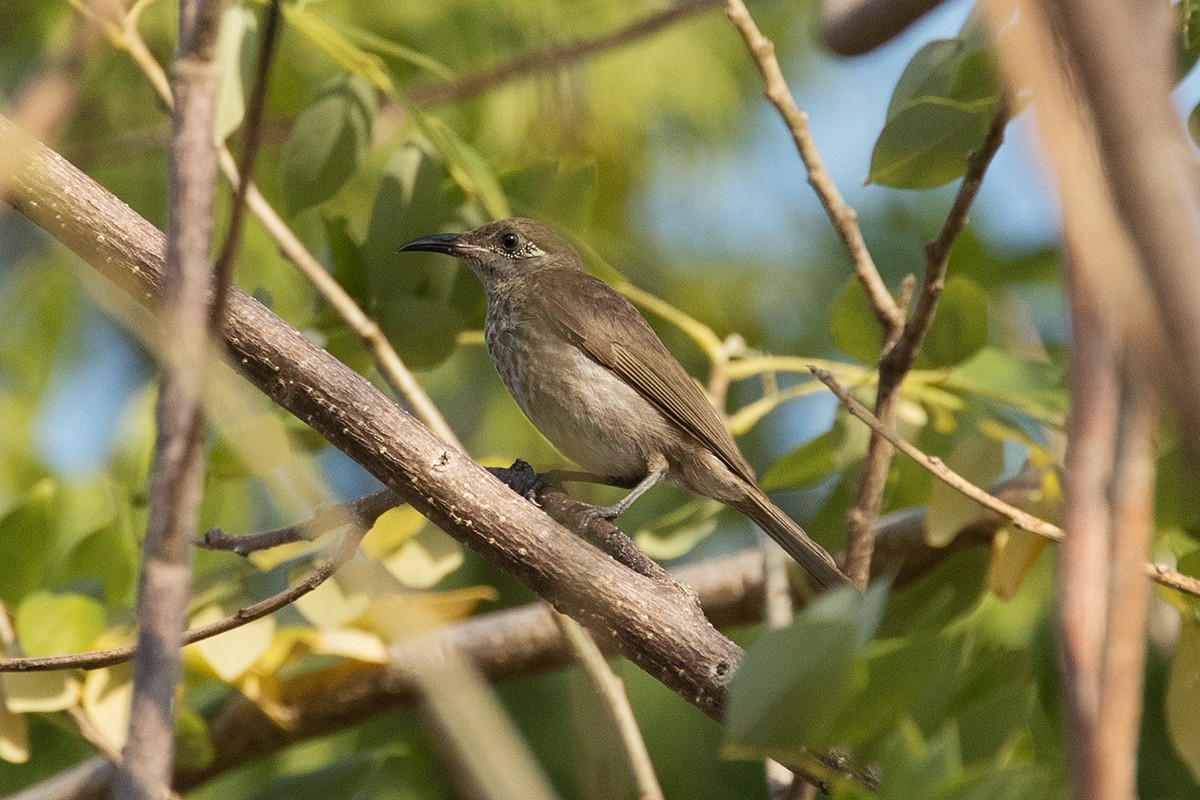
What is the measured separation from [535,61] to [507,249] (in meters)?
0.61

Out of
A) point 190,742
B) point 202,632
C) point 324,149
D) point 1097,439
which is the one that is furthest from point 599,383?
point 1097,439

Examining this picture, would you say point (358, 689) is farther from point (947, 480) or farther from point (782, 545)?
point (947, 480)

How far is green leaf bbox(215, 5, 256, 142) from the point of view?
9.20ft

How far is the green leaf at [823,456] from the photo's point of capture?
10.8 feet

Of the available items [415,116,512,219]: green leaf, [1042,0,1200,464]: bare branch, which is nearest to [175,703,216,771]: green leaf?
[415,116,512,219]: green leaf

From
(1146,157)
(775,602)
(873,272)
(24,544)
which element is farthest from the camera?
(775,602)

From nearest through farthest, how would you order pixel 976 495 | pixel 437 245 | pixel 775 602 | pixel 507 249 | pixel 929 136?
pixel 976 495 < pixel 929 136 < pixel 775 602 < pixel 437 245 < pixel 507 249

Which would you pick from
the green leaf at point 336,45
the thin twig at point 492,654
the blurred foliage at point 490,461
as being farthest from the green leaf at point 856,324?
the green leaf at point 336,45

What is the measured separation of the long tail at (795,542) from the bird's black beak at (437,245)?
1098 millimetres

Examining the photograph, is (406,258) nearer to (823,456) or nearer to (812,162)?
(812,162)

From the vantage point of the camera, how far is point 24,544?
2955 millimetres

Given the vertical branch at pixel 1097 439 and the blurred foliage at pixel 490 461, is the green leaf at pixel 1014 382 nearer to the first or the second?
the blurred foliage at pixel 490 461

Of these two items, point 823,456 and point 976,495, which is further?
point 823,456

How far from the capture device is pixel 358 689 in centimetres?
330
